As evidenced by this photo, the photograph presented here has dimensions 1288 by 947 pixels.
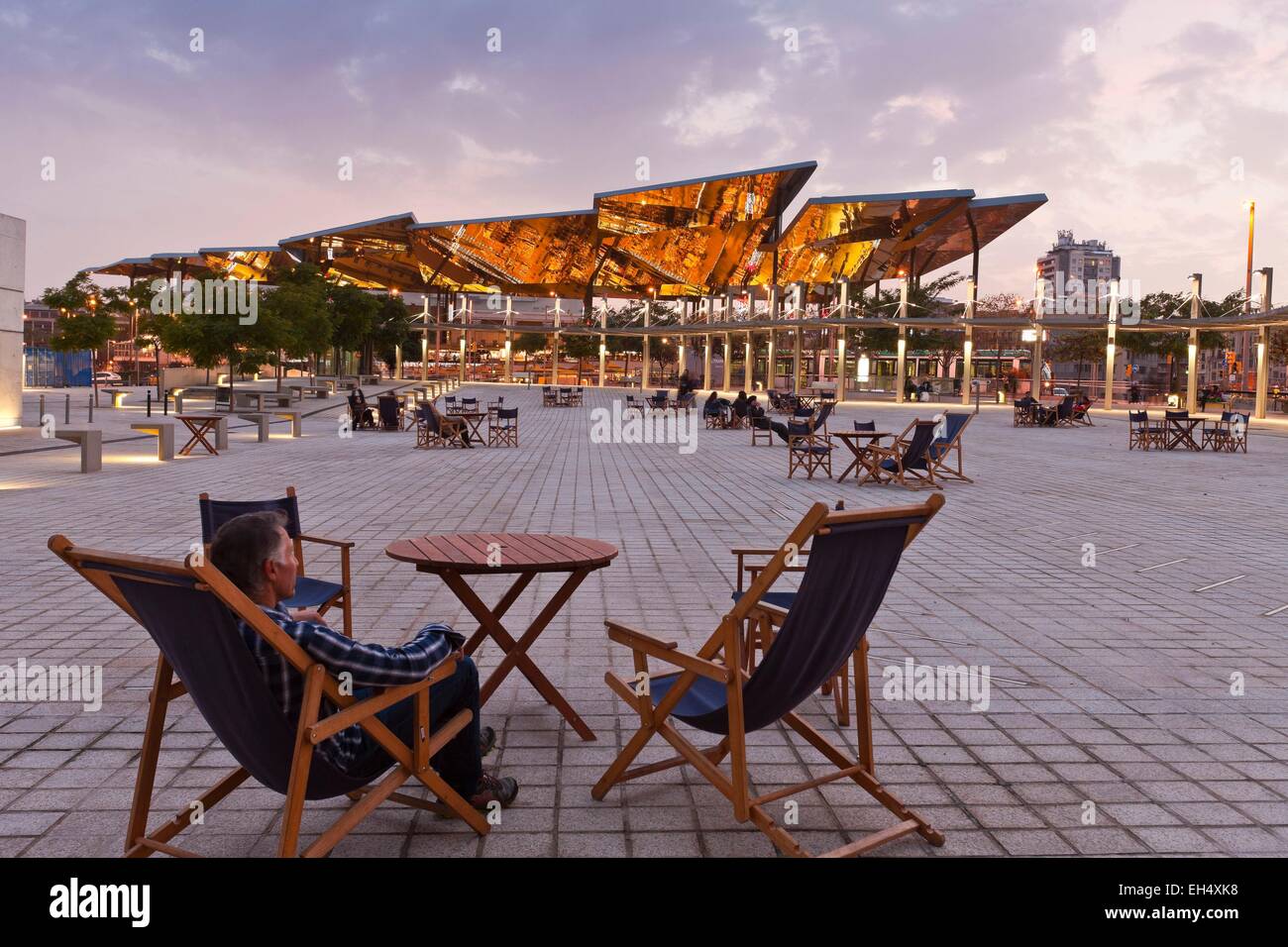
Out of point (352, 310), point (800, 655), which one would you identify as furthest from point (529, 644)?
point (352, 310)

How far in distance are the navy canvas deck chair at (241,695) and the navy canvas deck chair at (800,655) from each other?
26.4 inches

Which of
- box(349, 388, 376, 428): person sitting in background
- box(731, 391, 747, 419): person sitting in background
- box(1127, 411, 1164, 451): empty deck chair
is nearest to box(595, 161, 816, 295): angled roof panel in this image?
box(731, 391, 747, 419): person sitting in background

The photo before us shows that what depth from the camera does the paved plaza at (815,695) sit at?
2793mm

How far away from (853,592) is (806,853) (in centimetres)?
67

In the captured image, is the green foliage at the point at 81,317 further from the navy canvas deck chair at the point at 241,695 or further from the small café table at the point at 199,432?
the navy canvas deck chair at the point at 241,695

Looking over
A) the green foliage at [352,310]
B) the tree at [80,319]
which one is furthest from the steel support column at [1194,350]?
the tree at [80,319]

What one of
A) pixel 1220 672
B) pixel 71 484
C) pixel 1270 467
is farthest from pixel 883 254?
pixel 1220 672

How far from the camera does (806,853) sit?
2543mm

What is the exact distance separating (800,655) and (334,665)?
3.77 ft

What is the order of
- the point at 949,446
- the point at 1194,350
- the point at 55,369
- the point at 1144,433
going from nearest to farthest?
the point at 949,446
the point at 1144,433
the point at 1194,350
the point at 55,369

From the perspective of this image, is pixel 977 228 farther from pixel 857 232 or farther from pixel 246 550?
pixel 246 550

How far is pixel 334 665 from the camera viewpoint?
2271 millimetres

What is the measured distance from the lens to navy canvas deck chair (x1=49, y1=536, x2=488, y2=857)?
2.10 m
